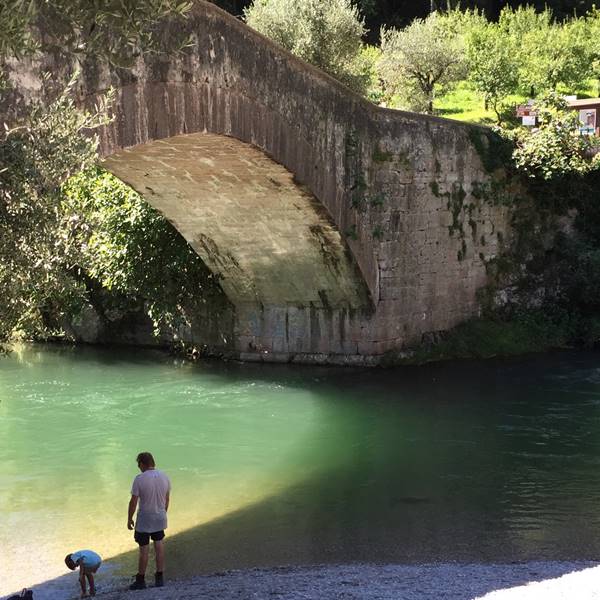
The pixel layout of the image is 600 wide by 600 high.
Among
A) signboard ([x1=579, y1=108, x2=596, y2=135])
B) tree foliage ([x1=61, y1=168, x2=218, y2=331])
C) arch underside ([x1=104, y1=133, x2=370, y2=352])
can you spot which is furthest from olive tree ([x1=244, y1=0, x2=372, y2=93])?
arch underside ([x1=104, y1=133, x2=370, y2=352])

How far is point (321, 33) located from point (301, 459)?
17686 millimetres

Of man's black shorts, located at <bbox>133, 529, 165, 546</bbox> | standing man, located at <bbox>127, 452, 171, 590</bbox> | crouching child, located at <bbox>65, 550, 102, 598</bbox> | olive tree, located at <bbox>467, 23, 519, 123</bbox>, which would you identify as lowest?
crouching child, located at <bbox>65, 550, 102, 598</bbox>

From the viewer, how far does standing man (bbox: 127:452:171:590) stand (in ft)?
26.6

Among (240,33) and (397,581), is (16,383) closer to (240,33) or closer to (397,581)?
(240,33)

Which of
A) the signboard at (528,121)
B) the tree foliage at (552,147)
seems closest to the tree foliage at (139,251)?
the tree foliage at (552,147)

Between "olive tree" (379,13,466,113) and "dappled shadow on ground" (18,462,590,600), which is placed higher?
"olive tree" (379,13,466,113)

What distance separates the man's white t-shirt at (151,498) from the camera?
26.6 ft

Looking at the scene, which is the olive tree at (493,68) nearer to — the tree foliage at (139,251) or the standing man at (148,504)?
the tree foliage at (139,251)

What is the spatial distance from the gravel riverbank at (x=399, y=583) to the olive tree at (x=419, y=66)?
22206mm

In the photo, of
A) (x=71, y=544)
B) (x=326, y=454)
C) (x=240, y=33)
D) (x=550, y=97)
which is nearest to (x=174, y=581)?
(x=71, y=544)

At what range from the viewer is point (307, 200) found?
50.9ft

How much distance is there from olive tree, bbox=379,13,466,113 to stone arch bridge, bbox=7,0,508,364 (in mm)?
11938

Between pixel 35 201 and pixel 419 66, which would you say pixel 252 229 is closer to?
pixel 35 201

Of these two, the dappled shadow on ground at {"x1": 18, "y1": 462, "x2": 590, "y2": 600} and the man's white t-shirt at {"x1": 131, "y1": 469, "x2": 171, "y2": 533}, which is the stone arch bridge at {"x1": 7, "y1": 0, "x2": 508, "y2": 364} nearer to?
the dappled shadow on ground at {"x1": 18, "y1": 462, "x2": 590, "y2": 600}
